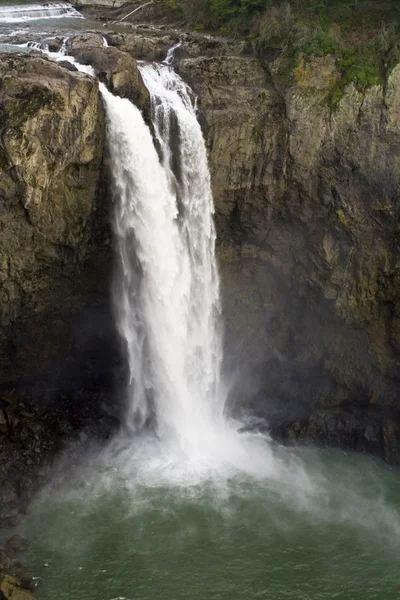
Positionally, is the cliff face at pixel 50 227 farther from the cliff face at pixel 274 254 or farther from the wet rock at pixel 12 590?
the wet rock at pixel 12 590

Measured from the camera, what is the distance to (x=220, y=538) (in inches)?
695

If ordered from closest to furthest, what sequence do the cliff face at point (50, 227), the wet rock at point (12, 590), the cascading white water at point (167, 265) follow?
1. the wet rock at point (12, 590)
2. the cliff face at point (50, 227)
3. the cascading white water at point (167, 265)

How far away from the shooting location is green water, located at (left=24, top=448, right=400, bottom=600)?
1627cm

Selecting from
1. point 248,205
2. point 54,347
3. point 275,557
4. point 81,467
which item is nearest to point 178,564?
point 275,557

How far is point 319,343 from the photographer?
23.5m

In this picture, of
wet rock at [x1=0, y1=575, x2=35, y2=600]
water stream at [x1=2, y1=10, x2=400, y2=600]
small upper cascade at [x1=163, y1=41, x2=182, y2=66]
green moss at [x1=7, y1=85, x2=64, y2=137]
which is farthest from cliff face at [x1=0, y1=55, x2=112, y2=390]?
wet rock at [x1=0, y1=575, x2=35, y2=600]

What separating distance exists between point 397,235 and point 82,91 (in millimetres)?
12088

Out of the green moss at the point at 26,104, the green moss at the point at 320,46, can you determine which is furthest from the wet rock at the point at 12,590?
the green moss at the point at 320,46

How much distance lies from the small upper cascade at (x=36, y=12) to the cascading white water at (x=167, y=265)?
10.3 metres

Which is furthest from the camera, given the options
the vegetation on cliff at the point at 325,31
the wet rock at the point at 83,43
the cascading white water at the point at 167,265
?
the vegetation on cliff at the point at 325,31

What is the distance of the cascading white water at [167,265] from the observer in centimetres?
2012

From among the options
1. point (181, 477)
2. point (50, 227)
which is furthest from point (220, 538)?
point (50, 227)

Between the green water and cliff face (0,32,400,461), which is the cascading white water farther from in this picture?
the green water

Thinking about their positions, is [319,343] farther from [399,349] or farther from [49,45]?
[49,45]
